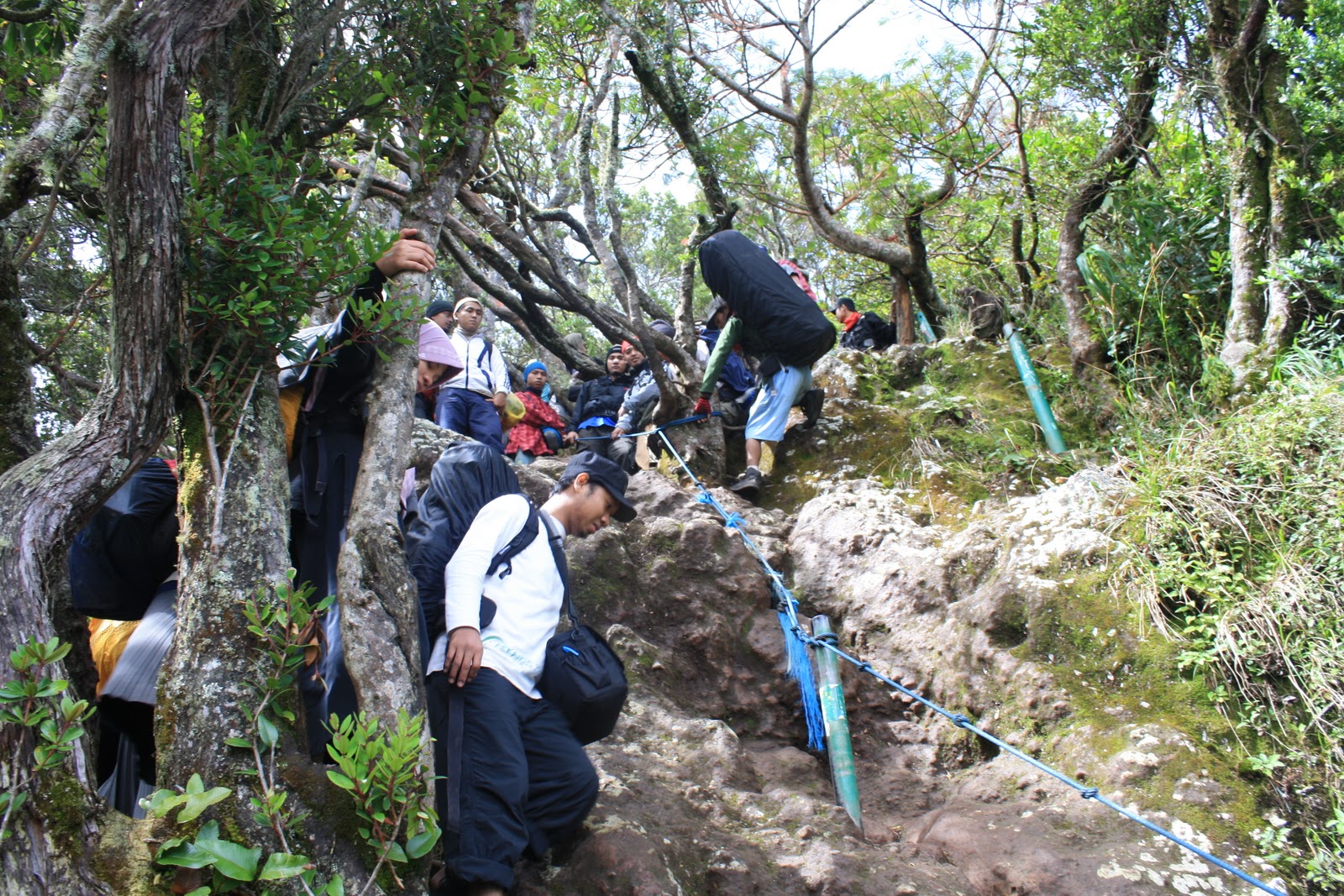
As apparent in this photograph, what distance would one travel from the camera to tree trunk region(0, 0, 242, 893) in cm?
193

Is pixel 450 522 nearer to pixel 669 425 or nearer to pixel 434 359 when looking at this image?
pixel 434 359

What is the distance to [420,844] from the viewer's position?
6.86ft

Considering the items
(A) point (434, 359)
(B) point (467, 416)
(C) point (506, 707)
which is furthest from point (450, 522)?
(B) point (467, 416)

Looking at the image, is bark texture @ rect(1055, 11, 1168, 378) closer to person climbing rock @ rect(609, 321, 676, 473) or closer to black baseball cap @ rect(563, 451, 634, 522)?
person climbing rock @ rect(609, 321, 676, 473)

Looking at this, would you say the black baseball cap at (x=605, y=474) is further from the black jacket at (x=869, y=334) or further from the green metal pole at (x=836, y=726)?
the black jacket at (x=869, y=334)

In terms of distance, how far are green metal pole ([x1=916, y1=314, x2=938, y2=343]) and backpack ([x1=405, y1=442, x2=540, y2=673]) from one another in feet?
22.9

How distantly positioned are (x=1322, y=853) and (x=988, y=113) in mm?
7254

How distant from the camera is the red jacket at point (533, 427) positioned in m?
7.95

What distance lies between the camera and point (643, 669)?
4.60 m

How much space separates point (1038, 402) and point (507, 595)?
4855 mm

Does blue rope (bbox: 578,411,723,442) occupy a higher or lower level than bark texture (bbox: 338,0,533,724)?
higher

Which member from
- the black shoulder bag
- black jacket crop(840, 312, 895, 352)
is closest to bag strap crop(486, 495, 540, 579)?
the black shoulder bag

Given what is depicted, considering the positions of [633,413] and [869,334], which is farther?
[869,334]

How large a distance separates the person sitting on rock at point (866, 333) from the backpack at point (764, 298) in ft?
10.5
